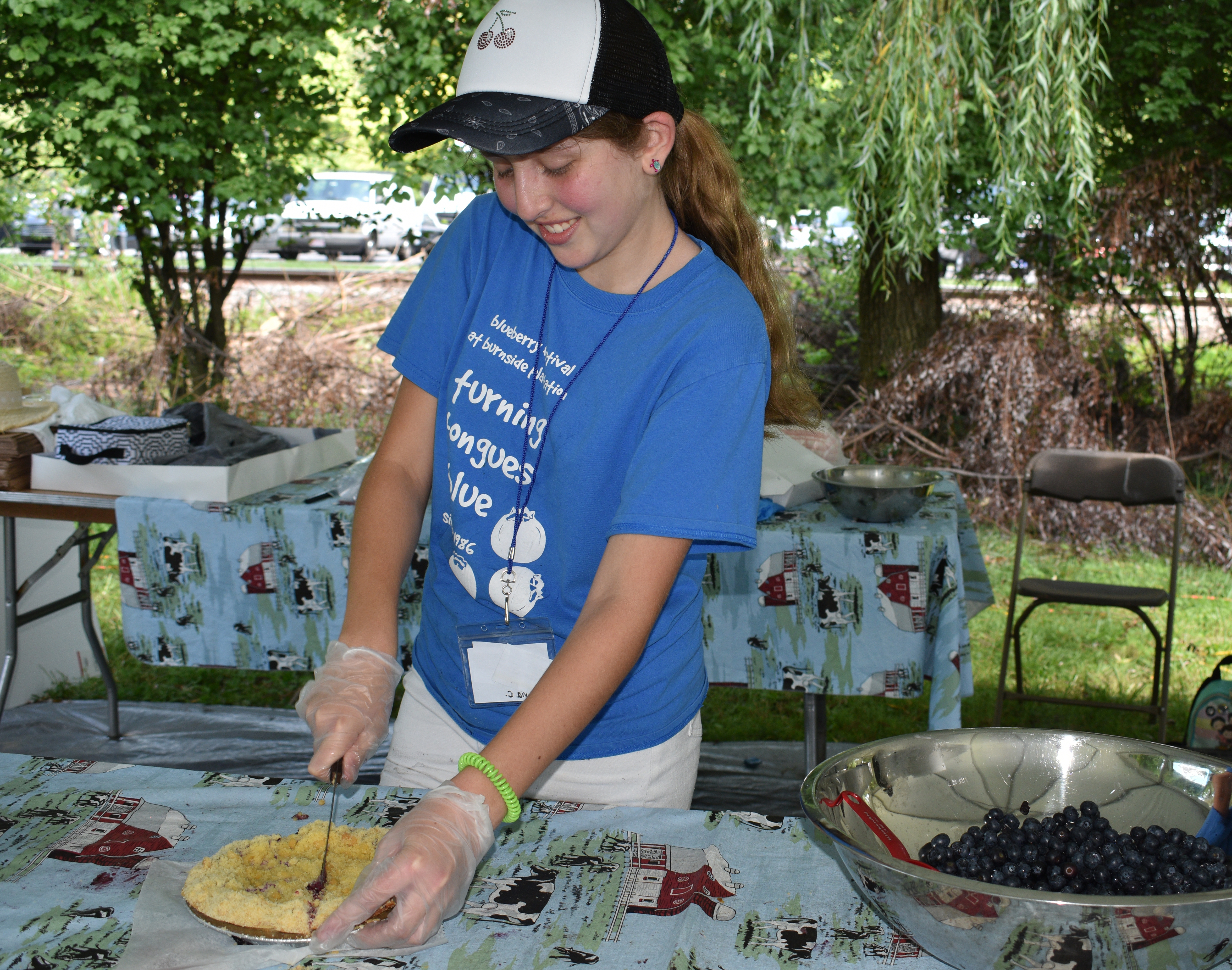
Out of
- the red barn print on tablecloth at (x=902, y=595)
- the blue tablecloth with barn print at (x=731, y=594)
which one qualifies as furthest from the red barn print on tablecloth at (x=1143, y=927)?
the red barn print on tablecloth at (x=902, y=595)

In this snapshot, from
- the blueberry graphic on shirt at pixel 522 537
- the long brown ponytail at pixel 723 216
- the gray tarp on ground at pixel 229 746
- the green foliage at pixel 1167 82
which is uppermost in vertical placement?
the green foliage at pixel 1167 82

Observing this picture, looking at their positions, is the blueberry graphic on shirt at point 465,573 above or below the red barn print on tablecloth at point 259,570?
above

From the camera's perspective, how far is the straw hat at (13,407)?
293cm

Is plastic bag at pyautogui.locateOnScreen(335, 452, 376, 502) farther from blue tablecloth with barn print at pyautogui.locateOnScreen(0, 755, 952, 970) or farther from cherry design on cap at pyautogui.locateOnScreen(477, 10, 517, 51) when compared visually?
cherry design on cap at pyautogui.locateOnScreen(477, 10, 517, 51)

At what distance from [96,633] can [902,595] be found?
2.47 metres

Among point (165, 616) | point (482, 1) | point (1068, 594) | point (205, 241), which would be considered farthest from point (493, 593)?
point (205, 241)

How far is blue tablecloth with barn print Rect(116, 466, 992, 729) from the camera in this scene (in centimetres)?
261

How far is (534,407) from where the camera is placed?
1372 millimetres

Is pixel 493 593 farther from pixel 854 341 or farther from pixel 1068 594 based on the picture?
pixel 854 341

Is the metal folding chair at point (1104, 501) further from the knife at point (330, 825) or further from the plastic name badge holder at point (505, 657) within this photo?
the knife at point (330, 825)

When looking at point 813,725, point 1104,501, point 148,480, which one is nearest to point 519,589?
point 813,725

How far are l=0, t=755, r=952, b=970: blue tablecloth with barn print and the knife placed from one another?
0.16ft

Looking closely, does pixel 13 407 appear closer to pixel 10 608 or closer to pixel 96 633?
pixel 10 608

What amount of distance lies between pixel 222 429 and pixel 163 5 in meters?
2.96
